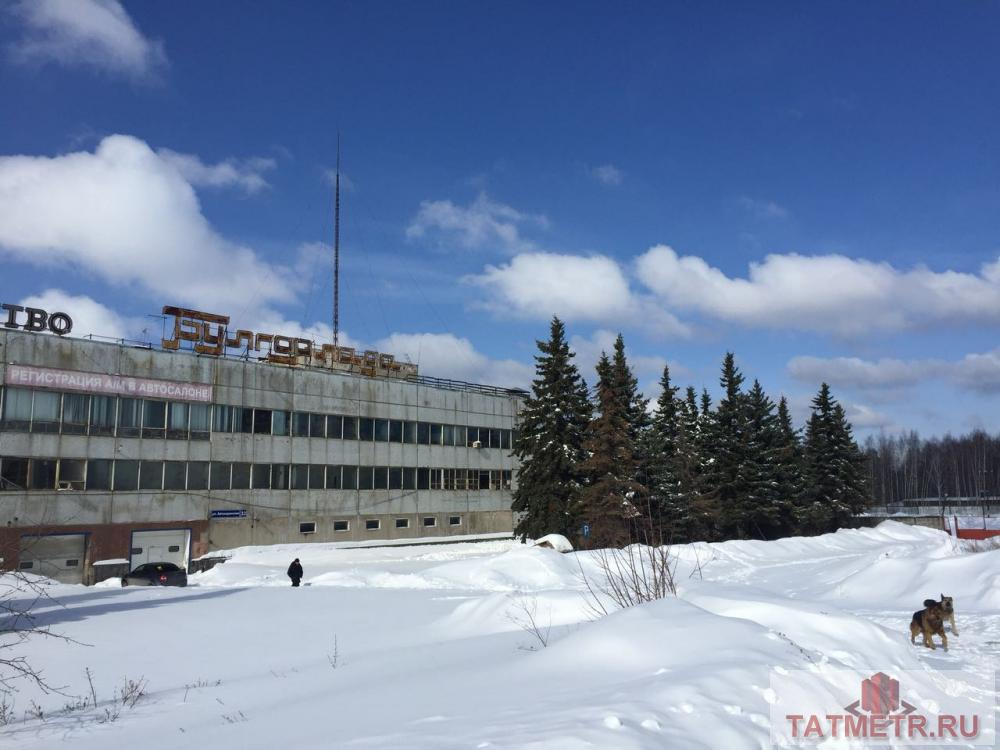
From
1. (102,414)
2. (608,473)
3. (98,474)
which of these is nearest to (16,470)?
(98,474)

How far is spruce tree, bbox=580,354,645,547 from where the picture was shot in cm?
4150

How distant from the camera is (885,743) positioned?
7.30 meters

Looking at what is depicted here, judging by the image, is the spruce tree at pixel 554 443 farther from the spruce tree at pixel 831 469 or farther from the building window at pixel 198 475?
the spruce tree at pixel 831 469

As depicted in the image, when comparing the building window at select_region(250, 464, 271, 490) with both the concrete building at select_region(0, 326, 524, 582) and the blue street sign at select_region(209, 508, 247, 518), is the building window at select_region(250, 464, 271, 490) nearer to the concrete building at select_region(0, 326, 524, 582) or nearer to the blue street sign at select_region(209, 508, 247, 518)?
the concrete building at select_region(0, 326, 524, 582)

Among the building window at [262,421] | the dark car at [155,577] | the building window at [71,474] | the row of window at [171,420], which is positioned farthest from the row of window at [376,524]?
the dark car at [155,577]

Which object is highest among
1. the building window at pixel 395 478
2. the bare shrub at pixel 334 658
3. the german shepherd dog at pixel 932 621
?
the building window at pixel 395 478

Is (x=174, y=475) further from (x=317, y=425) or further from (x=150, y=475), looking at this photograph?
(x=317, y=425)

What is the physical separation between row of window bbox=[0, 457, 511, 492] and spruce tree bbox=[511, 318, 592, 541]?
14.0m

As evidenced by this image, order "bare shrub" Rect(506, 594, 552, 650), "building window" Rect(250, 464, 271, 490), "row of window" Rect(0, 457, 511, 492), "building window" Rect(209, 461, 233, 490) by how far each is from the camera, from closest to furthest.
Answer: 1. "bare shrub" Rect(506, 594, 552, 650)
2. "row of window" Rect(0, 457, 511, 492)
3. "building window" Rect(209, 461, 233, 490)
4. "building window" Rect(250, 464, 271, 490)

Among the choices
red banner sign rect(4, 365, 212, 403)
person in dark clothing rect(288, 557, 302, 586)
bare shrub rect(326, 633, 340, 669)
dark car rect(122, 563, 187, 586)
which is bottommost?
dark car rect(122, 563, 187, 586)

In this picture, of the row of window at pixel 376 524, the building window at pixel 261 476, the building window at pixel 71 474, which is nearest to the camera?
the building window at pixel 71 474

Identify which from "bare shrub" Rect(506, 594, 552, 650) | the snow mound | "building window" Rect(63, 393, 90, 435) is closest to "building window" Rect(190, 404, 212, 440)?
"building window" Rect(63, 393, 90, 435)

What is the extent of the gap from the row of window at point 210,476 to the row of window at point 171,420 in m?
1.81

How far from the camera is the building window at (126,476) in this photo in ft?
135
